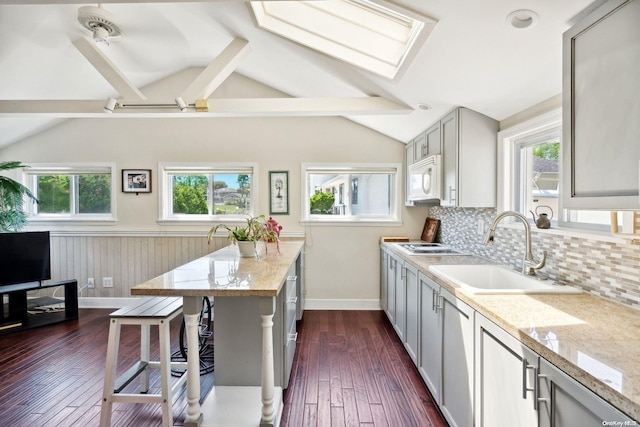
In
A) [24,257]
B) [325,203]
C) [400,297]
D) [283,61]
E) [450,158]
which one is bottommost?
[400,297]

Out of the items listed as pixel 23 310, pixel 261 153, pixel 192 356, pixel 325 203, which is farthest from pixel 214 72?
pixel 23 310

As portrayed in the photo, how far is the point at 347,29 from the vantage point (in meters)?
2.22

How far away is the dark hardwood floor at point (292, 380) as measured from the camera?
1.97 meters

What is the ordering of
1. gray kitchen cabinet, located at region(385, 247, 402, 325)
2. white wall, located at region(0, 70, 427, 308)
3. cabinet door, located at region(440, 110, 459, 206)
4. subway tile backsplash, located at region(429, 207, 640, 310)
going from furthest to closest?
white wall, located at region(0, 70, 427, 308), gray kitchen cabinet, located at region(385, 247, 402, 325), cabinet door, located at region(440, 110, 459, 206), subway tile backsplash, located at region(429, 207, 640, 310)

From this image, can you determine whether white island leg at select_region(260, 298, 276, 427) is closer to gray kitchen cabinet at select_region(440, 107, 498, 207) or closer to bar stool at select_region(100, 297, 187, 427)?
bar stool at select_region(100, 297, 187, 427)

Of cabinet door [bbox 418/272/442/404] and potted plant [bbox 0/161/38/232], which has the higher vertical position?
potted plant [bbox 0/161/38/232]

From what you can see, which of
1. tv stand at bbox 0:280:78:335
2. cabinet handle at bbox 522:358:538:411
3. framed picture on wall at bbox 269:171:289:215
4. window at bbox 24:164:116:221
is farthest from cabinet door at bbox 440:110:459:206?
tv stand at bbox 0:280:78:335

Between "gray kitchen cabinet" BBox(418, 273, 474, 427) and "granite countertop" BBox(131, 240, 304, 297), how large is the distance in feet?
3.07

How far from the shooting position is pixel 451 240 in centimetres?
330

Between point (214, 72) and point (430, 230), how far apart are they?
282 centimetres

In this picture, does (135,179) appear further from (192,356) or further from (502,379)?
(502,379)

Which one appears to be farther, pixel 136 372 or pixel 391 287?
pixel 391 287

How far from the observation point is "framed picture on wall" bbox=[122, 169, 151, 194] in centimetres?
396

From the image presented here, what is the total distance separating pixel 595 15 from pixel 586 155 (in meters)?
0.48
